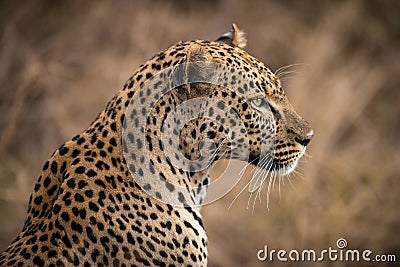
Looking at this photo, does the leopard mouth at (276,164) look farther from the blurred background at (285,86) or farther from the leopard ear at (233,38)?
the blurred background at (285,86)

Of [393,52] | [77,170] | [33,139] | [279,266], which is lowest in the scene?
[77,170]

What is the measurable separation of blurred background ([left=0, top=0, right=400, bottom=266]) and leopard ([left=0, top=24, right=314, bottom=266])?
190 centimetres

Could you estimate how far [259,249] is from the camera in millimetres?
10273

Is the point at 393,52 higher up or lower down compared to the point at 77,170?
higher up

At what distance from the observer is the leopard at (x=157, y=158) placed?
4.52m

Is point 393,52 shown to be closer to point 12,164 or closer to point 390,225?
point 390,225

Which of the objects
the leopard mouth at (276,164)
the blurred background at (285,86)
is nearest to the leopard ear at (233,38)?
the leopard mouth at (276,164)

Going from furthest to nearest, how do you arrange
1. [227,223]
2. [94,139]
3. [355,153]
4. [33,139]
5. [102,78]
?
1. [102,78]
2. [355,153]
3. [33,139]
4. [227,223]
5. [94,139]

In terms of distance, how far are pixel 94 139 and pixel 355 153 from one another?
31.2 feet

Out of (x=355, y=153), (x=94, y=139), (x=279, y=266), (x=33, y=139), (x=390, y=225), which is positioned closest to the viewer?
(x=94, y=139)

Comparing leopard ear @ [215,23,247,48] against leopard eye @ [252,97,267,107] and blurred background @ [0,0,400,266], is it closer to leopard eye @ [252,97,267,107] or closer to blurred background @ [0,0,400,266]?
leopard eye @ [252,97,267,107]

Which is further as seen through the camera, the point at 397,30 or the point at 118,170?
the point at 397,30

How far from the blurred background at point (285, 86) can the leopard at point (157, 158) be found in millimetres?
1904

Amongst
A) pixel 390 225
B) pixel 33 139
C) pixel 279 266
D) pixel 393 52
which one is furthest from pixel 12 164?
pixel 393 52
